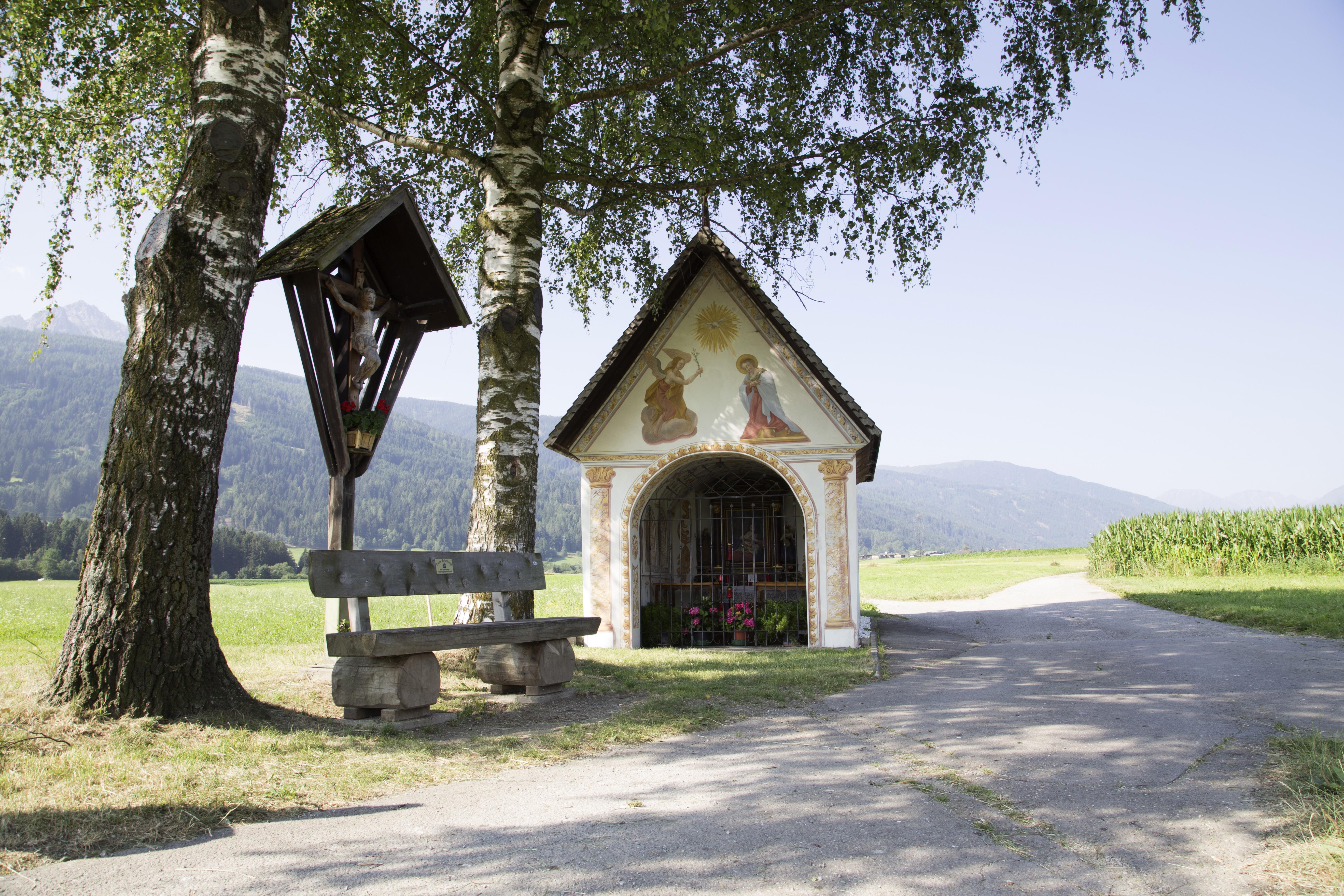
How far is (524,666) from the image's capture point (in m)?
6.86

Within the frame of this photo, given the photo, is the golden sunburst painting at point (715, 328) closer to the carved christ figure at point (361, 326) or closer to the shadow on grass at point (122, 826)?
the carved christ figure at point (361, 326)

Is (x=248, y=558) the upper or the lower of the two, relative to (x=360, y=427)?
lower

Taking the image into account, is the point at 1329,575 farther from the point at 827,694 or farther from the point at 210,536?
the point at 210,536

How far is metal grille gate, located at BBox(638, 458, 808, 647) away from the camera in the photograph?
1395 cm

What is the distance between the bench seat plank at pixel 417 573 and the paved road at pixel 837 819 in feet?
5.27

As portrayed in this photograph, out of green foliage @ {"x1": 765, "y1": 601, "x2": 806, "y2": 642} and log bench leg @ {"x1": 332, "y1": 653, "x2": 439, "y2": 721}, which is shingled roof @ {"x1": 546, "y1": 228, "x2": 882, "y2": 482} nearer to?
green foliage @ {"x1": 765, "y1": 601, "x2": 806, "y2": 642}

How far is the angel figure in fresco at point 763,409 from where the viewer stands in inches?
517

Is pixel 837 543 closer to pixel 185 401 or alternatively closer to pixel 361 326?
pixel 361 326

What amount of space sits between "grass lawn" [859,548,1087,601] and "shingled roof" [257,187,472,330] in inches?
370

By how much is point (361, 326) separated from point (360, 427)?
35.4 inches

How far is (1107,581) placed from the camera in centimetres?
2653

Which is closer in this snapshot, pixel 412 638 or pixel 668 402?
pixel 412 638

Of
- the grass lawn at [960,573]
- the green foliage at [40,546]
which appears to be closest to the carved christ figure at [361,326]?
the grass lawn at [960,573]

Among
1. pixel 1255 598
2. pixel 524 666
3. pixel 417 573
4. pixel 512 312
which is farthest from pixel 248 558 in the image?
pixel 417 573
